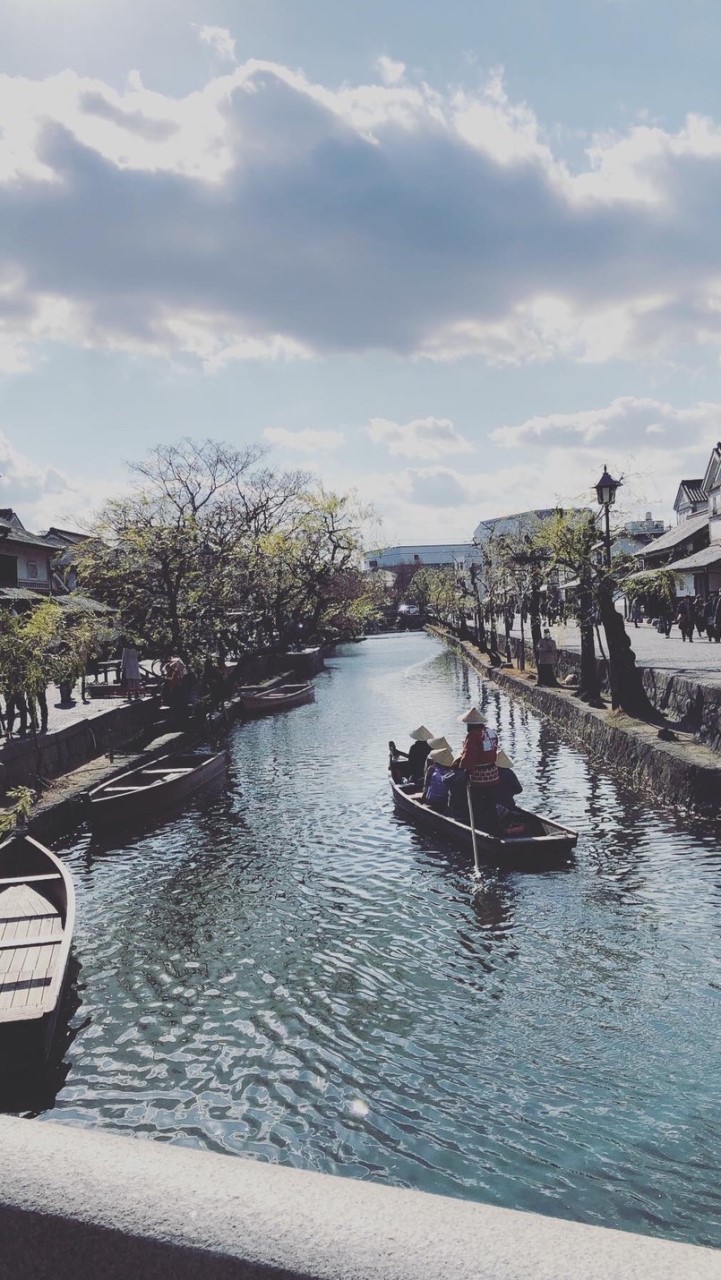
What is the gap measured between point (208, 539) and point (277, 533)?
1207cm

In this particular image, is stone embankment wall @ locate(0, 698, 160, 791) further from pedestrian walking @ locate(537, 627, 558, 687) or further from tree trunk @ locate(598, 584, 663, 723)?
pedestrian walking @ locate(537, 627, 558, 687)

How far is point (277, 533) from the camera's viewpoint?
43.4m

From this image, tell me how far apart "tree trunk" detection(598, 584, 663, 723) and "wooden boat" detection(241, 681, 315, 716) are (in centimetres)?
1572

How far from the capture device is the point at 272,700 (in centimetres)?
3503

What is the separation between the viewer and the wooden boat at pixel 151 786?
16531 mm

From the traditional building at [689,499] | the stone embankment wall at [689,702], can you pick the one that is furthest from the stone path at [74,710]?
the traditional building at [689,499]

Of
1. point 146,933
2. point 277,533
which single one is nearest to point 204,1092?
point 146,933

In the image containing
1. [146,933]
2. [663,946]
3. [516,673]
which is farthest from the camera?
[516,673]

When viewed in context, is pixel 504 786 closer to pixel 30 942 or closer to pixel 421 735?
pixel 421 735

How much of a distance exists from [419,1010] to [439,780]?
20.9 feet

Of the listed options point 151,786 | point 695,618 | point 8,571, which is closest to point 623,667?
point 151,786

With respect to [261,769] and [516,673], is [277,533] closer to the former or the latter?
[516,673]

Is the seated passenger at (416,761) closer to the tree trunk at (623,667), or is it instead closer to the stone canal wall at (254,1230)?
the tree trunk at (623,667)

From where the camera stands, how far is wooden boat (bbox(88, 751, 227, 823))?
16.5 m
